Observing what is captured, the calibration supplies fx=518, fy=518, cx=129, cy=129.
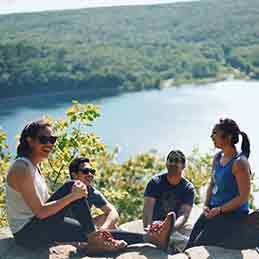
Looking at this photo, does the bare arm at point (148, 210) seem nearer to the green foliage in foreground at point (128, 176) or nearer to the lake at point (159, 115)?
the green foliage in foreground at point (128, 176)

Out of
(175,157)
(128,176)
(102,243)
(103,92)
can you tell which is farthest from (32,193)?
(103,92)

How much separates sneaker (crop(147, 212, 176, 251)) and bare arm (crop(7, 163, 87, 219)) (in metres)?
0.72

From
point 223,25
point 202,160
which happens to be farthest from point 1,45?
point 202,160

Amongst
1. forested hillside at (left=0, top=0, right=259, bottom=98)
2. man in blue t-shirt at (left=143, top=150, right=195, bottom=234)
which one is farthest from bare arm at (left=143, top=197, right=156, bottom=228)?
forested hillside at (left=0, top=0, right=259, bottom=98)

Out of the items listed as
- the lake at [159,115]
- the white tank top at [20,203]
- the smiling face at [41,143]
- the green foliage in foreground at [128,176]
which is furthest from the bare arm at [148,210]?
the lake at [159,115]

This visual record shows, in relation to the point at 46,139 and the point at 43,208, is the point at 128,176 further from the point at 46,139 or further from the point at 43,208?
the point at 43,208

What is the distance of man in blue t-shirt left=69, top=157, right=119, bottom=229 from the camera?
439 centimetres

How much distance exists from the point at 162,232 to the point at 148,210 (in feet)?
1.30

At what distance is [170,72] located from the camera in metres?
91.1

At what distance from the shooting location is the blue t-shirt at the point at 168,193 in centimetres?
443

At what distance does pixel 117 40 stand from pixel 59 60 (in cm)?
3377

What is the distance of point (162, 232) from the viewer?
4.02m

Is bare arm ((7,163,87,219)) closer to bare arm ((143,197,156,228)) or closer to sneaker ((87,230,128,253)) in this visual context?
sneaker ((87,230,128,253))

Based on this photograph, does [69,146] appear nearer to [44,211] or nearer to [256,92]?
[44,211]
